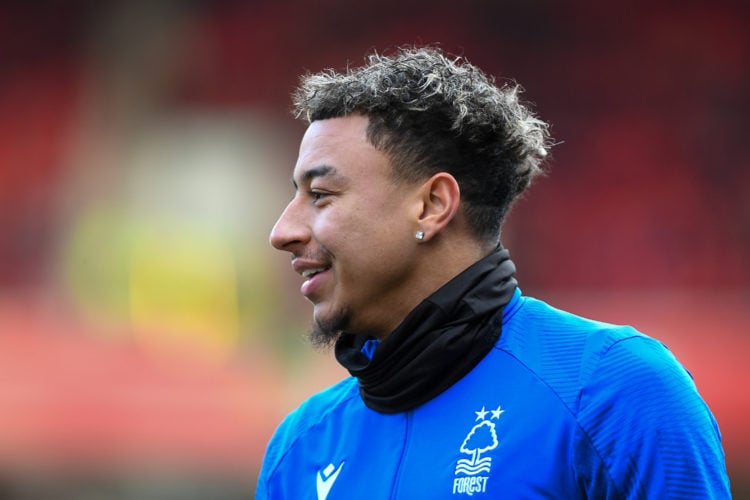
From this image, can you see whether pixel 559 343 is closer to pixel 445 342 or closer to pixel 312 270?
pixel 445 342

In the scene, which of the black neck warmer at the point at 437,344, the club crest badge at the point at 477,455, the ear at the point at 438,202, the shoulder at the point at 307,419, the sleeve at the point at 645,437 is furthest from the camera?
the shoulder at the point at 307,419

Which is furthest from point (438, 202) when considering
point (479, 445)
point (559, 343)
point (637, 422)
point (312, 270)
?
point (637, 422)

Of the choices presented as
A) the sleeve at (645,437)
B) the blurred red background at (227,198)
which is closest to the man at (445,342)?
the sleeve at (645,437)

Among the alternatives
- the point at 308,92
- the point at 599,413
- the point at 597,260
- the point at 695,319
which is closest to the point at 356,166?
the point at 308,92

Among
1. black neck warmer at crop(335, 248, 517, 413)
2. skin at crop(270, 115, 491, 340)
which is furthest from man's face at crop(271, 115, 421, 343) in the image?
black neck warmer at crop(335, 248, 517, 413)

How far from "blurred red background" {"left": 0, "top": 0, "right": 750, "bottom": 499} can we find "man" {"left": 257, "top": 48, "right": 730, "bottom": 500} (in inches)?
197

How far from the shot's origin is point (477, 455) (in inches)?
73.5

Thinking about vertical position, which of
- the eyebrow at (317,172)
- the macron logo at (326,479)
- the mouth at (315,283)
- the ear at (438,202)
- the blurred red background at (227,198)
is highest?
the blurred red background at (227,198)

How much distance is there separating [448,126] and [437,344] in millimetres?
471

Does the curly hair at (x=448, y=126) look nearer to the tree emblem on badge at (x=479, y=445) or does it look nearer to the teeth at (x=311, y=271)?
the teeth at (x=311, y=271)

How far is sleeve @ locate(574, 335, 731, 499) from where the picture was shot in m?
1.73

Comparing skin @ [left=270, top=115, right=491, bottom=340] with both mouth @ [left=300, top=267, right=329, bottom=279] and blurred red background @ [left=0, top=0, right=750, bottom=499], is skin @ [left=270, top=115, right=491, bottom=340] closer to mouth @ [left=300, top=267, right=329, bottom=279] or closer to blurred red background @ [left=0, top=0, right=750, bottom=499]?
mouth @ [left=300, top=267, right=329, bottom=279]

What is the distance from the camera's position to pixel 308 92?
2.40m

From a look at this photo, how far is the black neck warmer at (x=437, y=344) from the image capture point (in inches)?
78.8
